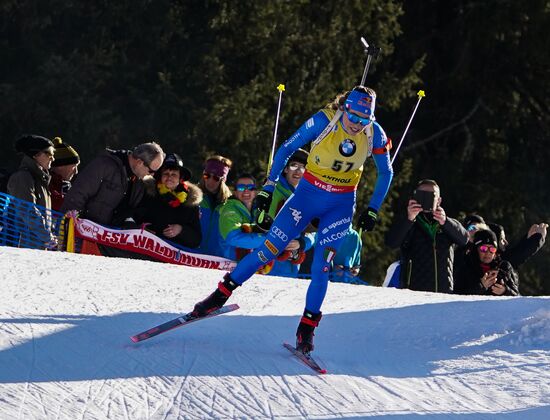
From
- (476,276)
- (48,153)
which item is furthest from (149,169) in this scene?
(476,276)

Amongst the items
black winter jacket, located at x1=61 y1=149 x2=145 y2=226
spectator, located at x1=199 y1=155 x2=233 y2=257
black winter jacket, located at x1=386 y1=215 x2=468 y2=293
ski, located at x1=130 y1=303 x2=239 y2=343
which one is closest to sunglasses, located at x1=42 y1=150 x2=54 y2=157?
black winter jacket, located at x1=61 y1=149 x2=145 y2=226

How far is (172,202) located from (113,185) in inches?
19.7

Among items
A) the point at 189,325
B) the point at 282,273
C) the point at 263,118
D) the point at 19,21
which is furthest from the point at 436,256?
the point at 19,21

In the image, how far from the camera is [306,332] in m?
6.92

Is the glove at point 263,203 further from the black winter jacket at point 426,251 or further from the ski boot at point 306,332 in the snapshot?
the black winter jacket at point 426,251

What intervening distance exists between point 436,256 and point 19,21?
36.8 ft

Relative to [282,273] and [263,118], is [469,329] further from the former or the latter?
[263,118]

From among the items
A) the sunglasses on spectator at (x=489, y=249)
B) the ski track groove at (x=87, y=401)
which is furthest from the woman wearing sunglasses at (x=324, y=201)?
the sunglasses on spectator at (x=489, y=249)

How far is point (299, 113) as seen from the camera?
1683 centimetres

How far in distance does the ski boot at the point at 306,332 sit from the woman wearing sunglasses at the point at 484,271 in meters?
3.46

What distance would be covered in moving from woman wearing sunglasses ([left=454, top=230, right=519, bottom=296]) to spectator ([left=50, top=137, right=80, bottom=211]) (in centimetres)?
346

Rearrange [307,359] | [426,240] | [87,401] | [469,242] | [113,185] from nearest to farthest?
[87,401] < [307,359] < [113,185] < [426,240] < [469,242]

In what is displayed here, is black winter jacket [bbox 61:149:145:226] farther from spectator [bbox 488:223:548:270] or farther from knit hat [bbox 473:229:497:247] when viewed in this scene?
spectator [bbox 488:223:548:270]

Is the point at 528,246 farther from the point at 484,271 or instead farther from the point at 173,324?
the point at 173,324
